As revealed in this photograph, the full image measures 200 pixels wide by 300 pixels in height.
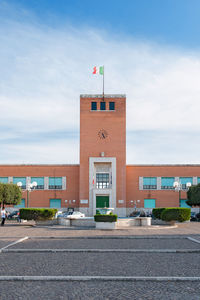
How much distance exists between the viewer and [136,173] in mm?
49188

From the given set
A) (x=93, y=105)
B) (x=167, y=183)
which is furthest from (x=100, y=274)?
(x=167, y=183)

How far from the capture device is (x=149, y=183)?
49.0m

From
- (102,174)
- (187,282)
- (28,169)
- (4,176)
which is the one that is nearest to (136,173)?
(102,174)

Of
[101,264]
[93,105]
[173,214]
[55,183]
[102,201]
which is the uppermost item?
[93,105]

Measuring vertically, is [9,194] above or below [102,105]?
below

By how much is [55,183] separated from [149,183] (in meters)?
12.4

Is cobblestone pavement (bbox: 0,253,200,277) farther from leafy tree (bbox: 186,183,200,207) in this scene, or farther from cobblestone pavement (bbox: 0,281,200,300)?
leafy tree (bbox: 186,183,200,207)

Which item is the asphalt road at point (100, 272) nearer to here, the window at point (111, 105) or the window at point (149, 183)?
the window at point (111, 105)

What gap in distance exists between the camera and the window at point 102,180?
156 ft

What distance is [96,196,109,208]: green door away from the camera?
46688mm

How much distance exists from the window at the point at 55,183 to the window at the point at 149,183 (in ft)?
36.6

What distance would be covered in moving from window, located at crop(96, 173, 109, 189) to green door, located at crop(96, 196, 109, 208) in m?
1.42

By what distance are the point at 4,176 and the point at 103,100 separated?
1653 cm

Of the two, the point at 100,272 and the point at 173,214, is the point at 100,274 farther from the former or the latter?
the point at 173,214
